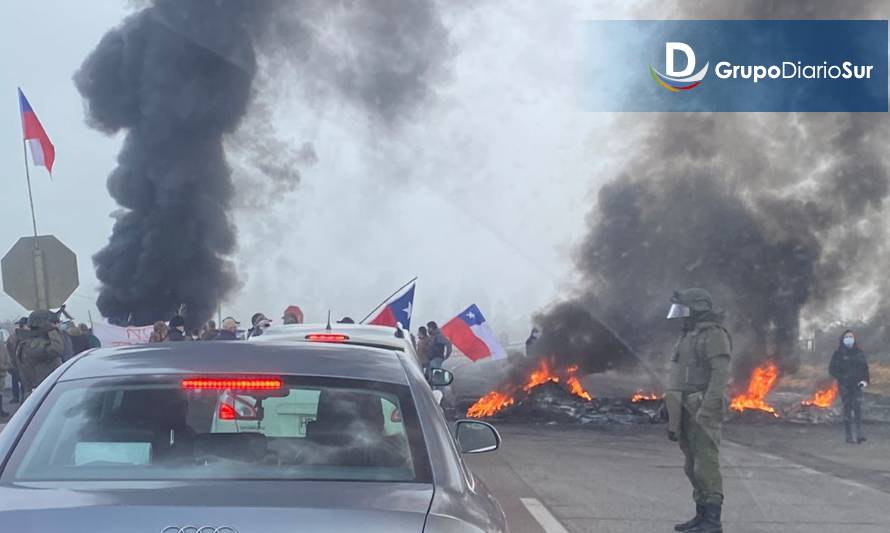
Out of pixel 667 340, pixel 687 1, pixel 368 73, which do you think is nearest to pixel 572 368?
pixel 667 340

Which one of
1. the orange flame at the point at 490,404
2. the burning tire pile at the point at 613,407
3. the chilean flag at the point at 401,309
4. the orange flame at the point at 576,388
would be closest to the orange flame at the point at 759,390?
the burning tire pile at the point at 613,407

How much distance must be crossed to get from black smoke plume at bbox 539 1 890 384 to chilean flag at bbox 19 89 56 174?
1083 cm

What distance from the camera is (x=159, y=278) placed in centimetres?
3859

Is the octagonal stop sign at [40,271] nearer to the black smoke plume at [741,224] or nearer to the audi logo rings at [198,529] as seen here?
the black smoke plume at [741,224]

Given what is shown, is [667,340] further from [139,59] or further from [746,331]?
[139,59]

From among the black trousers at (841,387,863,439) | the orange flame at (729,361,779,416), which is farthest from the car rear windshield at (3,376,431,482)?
the orange flame at (729,361,779,416)

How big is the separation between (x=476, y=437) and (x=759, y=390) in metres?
18.3

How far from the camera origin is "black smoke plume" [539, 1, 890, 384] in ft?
85.1

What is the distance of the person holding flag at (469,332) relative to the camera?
771 inches

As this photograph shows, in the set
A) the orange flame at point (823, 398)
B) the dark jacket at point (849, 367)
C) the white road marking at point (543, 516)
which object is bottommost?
the orange flame at point (823, 398)

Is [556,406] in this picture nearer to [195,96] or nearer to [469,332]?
[469,332]

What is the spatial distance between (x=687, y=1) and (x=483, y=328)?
14533mm

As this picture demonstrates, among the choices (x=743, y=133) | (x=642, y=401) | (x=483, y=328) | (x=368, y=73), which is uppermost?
(x=368, y=73)

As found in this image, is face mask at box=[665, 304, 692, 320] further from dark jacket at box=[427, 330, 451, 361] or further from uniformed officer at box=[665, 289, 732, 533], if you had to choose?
dark jacket at box=[427, 330, 451, 361]
